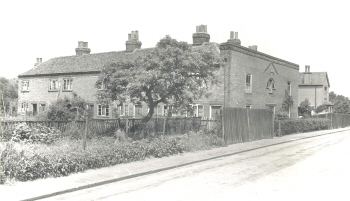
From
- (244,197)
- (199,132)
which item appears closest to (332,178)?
(244,197)

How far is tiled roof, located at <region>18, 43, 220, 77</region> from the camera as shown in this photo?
38.8 m

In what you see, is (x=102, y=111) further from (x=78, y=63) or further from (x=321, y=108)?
(x=321, y=108)

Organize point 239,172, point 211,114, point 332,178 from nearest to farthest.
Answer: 1. point 332,178
2. point 239,172
3. point 211,114

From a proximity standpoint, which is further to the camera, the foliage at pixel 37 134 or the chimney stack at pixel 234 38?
the chimney stack at pixel 234 38

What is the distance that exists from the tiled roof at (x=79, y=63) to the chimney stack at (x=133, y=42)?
0.72m

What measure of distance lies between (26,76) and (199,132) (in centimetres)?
3185

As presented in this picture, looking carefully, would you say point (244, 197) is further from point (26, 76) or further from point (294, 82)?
point (26, 76)

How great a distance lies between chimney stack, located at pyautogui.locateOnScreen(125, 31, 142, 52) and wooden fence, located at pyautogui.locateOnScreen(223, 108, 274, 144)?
61.2 feet

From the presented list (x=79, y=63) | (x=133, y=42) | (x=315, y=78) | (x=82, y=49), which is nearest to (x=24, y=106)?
(x=79, y=63)

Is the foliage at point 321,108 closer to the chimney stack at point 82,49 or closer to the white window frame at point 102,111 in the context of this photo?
the white window frame at point 102,111

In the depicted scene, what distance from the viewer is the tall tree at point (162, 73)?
16906 millimetres

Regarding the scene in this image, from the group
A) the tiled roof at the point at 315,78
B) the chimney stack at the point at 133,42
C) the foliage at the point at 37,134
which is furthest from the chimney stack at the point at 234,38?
the tiled roof at the point at 315,78

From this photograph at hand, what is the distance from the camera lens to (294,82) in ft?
139

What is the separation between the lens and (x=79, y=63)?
137ft
